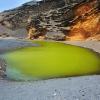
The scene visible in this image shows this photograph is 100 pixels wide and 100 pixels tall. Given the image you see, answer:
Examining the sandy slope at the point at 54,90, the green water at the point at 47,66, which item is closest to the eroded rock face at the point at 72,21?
the green water at the point at 47,66

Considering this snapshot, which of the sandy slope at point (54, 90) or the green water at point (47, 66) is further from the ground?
the sandy slope at point (54, 90)

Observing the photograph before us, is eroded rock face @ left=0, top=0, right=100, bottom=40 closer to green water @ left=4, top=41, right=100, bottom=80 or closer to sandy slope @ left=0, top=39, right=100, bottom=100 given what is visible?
green water @ left=4, top=41, right=100, bottom=80

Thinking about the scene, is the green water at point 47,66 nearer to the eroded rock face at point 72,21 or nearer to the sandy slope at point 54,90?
the sandy slope at point 54,90

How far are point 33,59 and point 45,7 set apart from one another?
41.8 m

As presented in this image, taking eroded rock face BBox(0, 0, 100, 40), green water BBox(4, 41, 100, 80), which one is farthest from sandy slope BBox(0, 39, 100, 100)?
eroded rock face BBox(0, 0, 100, 40)

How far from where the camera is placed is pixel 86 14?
36.1 meters

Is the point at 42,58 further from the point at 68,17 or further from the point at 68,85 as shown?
the point at 68,17

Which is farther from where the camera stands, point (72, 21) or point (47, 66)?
point (72, 21)

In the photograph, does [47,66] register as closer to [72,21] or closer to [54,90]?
[54,90]

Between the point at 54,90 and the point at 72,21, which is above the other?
the point at 54,90

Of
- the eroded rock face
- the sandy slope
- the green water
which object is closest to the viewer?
the sandy slope

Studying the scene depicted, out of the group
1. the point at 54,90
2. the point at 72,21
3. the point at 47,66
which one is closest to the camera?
the point at 54,90

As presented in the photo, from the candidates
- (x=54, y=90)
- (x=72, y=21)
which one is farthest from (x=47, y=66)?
(x=72, y=21)

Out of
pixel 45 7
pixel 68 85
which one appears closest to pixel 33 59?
pixel 68 85
